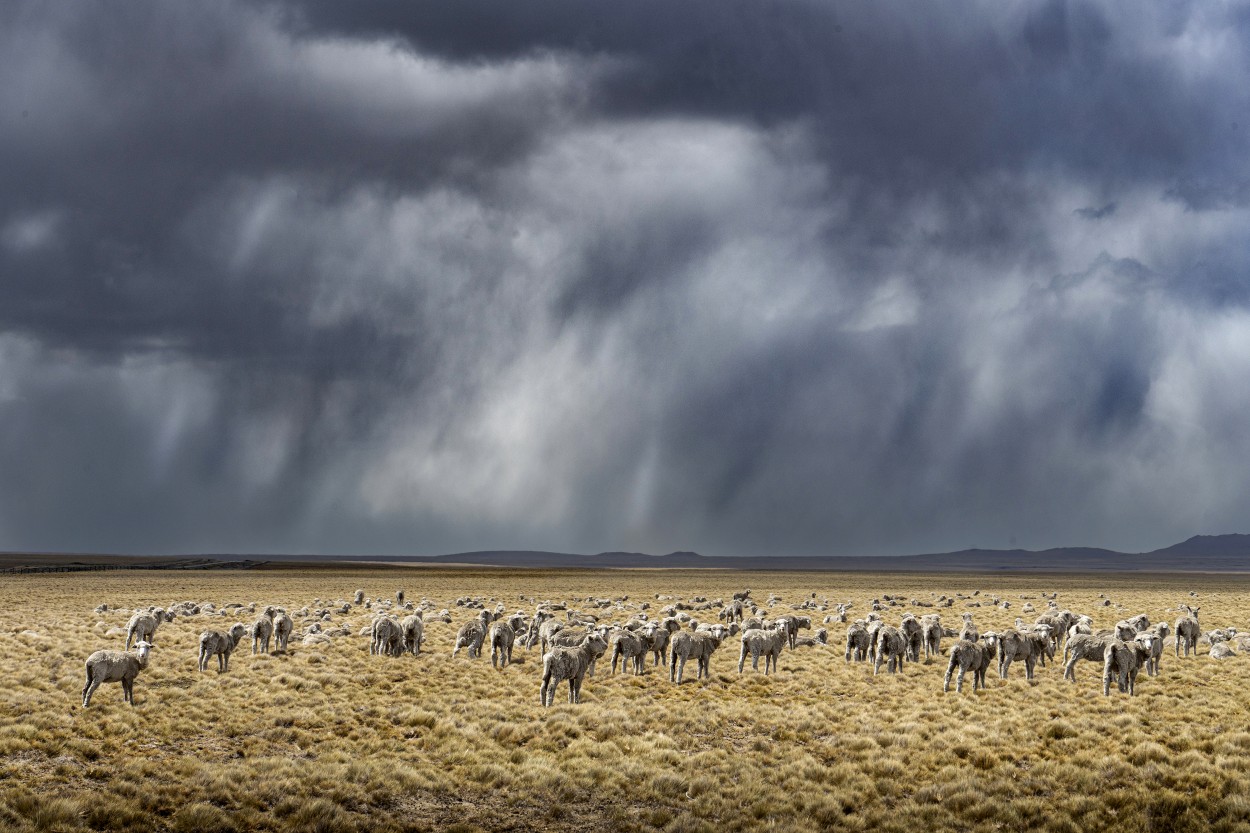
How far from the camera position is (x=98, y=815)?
43.1ft

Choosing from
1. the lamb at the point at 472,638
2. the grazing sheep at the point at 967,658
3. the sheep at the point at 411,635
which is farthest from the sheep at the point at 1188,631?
the sheep at the point at 411,635

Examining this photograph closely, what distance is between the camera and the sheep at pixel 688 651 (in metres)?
26.5

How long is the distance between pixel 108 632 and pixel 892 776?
115 feet

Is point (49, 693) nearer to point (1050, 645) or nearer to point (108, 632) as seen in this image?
point (108, 632)

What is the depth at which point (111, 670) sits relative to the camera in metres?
20.5

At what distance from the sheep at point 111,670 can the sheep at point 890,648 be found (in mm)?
23223

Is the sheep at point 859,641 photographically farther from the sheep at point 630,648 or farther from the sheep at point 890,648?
the sheep at point 630,648

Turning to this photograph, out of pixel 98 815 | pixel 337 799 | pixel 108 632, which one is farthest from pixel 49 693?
pixel 108 632

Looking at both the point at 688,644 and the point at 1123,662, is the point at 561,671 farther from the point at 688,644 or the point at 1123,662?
the point at 1123,662

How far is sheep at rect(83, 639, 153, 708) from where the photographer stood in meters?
20.0

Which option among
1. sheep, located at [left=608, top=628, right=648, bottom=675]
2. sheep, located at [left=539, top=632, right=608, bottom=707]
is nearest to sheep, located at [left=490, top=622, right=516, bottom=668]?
sheep, located at [left=608, top=628, right=648, bottom=675]

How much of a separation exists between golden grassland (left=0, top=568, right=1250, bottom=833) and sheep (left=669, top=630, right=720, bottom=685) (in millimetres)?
659

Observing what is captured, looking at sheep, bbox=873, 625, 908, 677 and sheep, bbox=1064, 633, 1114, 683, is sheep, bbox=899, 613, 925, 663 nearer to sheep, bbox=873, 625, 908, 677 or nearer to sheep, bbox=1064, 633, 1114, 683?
sheep, bbox=873, 625, 908, 677

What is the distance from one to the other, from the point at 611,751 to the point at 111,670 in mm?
13271
